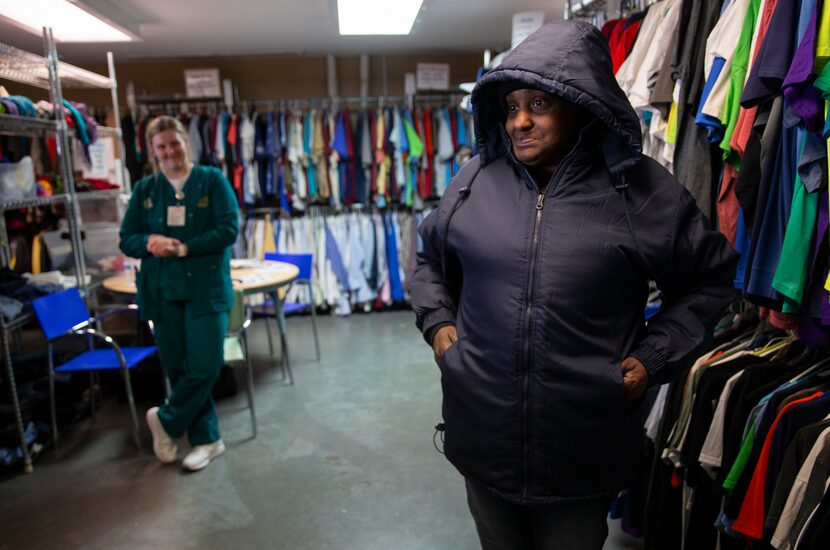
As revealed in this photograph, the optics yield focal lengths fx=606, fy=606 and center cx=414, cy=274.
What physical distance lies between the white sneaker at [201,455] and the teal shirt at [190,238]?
2.28 ft

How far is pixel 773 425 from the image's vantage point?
154 cm

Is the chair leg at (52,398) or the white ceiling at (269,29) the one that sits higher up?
the white ceiling at (269,29)

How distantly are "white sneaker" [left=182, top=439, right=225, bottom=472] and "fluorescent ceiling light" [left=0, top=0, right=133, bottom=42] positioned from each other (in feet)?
8.00

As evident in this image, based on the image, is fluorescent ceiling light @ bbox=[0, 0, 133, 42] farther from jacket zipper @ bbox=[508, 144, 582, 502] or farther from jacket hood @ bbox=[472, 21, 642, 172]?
jacket zipper @ bbox=[508, 144, 582, 502]

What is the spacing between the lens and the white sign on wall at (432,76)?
5914 mm

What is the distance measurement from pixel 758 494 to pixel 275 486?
1978 millimetres

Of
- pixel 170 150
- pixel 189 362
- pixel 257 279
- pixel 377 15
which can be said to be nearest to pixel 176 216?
pixel 170 150

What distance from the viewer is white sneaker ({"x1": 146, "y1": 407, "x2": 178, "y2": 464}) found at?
116 inches

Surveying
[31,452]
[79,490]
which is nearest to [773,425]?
[79,490]

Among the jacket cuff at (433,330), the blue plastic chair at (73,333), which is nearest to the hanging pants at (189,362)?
the blue plastic chair at (73,333)

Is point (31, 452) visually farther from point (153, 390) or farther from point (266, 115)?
point (266, 115)

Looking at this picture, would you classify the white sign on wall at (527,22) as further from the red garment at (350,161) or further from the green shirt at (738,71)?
the red garment at (350,161)

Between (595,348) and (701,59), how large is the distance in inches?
46.4

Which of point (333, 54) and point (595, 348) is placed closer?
point (595, 348)
